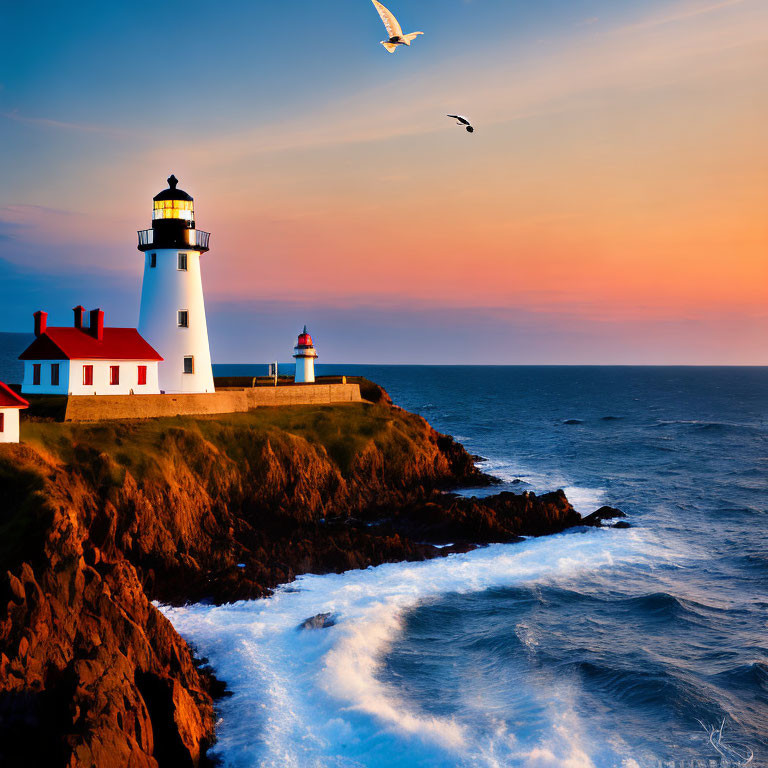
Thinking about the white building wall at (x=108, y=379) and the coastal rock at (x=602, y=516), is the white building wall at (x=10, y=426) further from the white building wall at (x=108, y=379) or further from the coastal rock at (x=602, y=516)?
the coastal rock at (x=602, y=516)

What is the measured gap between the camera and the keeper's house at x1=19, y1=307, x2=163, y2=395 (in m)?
37.4

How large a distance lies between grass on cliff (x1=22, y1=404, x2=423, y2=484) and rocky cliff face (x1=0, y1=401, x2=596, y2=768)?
12cm

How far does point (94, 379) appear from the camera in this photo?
3812 cm

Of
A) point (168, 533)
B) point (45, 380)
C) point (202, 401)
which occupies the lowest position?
point (168, 533)

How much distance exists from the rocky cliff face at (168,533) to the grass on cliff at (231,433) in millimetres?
116

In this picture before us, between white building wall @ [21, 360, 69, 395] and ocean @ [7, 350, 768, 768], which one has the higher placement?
white building wall @ [21, 360, 69, 395]

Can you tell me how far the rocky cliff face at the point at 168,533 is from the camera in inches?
634

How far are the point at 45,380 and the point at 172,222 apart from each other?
1150 cm

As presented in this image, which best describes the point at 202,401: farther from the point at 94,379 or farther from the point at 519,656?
the point at 519,656

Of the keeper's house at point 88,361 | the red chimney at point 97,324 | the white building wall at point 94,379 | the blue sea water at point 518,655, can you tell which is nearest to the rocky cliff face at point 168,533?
the blue sea water at point 518,655

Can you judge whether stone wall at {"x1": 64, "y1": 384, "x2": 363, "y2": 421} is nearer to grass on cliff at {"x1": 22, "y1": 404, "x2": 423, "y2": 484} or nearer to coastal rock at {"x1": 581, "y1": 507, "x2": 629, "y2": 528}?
grass on cliff at {"x1": 22, "y1": 404, "x2": 423, "y2": 484}

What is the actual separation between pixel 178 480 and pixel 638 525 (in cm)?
2405

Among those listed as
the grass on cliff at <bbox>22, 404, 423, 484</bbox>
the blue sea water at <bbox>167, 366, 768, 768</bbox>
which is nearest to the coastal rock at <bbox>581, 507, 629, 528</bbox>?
the blue sea water at <bbox>167, 366, 768, 768</bbox>

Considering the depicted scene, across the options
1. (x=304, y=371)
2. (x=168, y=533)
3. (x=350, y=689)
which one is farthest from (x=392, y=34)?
(x=304, y=371)
